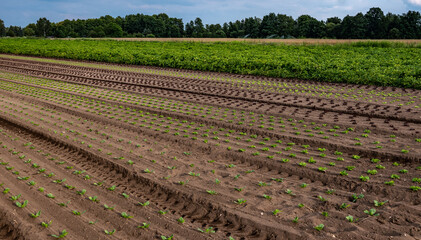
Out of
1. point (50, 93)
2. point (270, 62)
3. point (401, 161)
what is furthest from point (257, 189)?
point (270, 62)

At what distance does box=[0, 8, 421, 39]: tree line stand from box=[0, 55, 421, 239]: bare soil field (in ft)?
182

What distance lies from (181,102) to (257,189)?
753cm

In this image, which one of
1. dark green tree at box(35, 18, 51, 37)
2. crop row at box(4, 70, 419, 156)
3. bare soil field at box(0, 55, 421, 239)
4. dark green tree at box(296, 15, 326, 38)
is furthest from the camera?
dark green tree at box(35, 18, 51, 37)

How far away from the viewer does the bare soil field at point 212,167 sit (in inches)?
197

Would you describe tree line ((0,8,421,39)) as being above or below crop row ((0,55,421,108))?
above

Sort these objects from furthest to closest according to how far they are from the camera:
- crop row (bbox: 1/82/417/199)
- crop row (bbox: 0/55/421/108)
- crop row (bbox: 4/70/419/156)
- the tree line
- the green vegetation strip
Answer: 1. the tree line
2. the green vegetation strip
3. crop row (bbox: 0/55/421/108)
4. crop row (bbox: 4/70/419/156)
5. crop row (bbox: 1/82/417/199)

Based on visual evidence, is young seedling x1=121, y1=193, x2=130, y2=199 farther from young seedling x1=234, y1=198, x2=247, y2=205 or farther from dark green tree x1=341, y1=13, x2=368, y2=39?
dark green tree x1=341, y1=13, x2=368, y2=39

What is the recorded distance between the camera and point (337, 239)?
4.55 meters

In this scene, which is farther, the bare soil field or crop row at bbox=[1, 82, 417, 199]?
crop row at bbox=[1, 82, 417, 199]

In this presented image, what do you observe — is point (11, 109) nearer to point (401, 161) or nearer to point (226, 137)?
point (226, 137)

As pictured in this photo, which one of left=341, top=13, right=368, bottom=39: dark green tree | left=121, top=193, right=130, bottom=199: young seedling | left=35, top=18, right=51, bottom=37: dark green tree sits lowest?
left=121, top=193, right=130, bottom=199: young seedling

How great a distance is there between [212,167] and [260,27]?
269ft

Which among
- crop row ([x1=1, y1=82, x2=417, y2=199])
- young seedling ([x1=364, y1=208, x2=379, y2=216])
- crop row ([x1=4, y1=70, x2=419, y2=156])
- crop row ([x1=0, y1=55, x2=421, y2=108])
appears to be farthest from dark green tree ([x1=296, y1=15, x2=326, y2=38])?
young seedling ([x1=364, y1=208, x2=379, y2=216])

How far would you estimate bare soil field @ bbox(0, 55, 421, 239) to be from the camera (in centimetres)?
501
